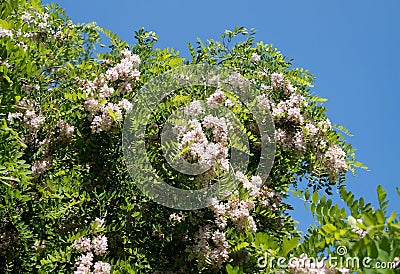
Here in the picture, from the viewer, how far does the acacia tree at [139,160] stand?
2.90m

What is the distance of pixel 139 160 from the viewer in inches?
128

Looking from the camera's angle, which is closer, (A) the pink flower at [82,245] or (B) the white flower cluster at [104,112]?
(A) the pink flower at [82,245]

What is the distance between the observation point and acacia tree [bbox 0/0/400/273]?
290 centimetres

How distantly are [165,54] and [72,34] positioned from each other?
100cm

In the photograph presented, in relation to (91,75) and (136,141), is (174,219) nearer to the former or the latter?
(136,141)

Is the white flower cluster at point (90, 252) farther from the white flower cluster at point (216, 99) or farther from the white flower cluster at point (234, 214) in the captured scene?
the white flower cluster at point (216, 99)

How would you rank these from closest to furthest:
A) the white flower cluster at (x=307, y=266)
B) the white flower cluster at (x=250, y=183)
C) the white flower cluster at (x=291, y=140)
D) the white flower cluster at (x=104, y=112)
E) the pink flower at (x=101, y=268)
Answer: the white flower cluster at (x=307, y=266) → the pink flower at (x=101, y=268) → the white flower cluster at (x=250, y=183) → the white flower cluster at (x=104, y=112) → the white flower cluster at (x=291, y=140)

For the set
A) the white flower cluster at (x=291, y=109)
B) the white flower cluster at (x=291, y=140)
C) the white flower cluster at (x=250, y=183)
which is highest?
the white flower cluster at (x=291, y=109)

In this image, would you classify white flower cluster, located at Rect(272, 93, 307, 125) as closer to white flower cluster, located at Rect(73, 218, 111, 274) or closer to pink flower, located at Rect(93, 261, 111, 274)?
white flower cluster, located at Rect(73, 218, 111, 274)

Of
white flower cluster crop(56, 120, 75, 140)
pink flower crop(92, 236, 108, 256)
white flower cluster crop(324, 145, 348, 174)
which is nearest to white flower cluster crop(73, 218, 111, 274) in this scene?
pink flower crop(92, 236, 108, 256)

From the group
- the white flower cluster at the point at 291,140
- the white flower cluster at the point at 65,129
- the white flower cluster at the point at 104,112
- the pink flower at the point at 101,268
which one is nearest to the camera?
the pink flower at the point at 101,268

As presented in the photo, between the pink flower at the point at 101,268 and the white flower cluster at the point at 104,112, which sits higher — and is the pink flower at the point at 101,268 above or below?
below

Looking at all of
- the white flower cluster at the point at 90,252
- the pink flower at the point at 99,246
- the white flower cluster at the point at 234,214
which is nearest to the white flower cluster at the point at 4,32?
the white flower cluster at the point at 90,252

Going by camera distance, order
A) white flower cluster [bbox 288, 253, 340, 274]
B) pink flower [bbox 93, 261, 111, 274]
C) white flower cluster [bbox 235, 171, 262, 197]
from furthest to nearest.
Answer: white flower cluster [bbox 235, 171, 262, 197] → pink flower [bbox 93, 261, 111, 274] → white flower cluster [bbox 288, 253, 340, 274]
